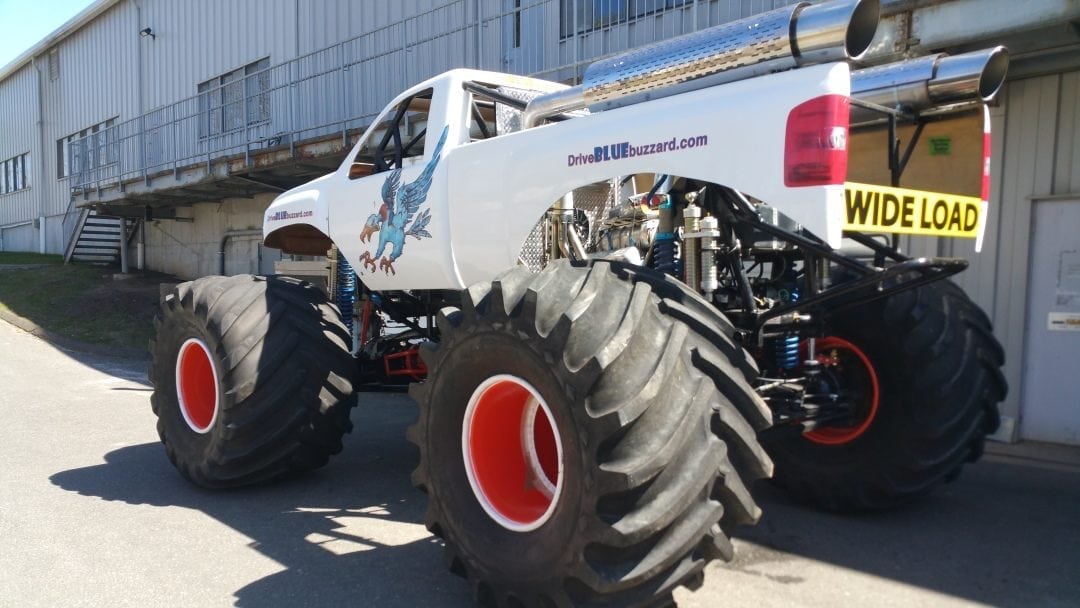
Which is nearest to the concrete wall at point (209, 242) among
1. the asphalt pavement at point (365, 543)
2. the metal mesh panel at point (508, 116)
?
the asphalt pavement at point (365, 543)

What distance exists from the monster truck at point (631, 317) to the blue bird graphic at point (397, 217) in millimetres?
21

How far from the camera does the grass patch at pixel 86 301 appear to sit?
616 inches

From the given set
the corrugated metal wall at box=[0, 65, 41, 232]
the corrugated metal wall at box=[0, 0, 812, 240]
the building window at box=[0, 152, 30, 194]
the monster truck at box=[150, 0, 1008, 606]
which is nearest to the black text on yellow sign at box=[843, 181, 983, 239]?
the monster truck at box=[150, 0, 1008, 606]

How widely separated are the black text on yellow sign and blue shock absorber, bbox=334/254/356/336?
388 cm

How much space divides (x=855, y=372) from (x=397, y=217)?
9.86ft

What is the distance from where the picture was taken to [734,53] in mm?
3639

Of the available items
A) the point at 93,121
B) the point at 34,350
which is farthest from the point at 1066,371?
the point at 93,121

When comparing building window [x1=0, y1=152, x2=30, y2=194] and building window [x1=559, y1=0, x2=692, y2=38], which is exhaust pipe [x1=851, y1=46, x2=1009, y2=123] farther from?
building window [x1=0, y1=152, x2=30, y2=194]

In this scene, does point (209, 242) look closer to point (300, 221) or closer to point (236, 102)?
point (236, 102)

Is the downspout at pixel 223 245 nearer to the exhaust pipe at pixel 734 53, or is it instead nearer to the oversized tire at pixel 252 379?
the oversized tire at pixel 252 379

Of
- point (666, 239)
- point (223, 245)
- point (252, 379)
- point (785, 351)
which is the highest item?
point (666, 239)

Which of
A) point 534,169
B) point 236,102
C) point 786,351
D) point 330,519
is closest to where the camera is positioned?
point 534,169

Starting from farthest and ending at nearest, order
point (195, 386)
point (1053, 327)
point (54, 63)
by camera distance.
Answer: point (54, 63), point (1053, 327), point (195, 386)

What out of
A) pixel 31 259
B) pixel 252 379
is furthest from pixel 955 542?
pixel 31 259
